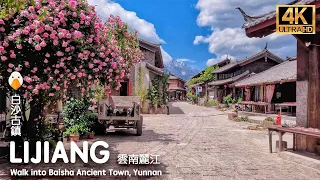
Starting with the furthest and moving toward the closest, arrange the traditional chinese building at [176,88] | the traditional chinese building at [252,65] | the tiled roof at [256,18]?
the traditional chinese building at [176,88]
the traditional chinese building at [252,65]
the tiled roof at [256,18]

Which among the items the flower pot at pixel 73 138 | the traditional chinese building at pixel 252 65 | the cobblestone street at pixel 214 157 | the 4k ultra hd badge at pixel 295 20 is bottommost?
the cobblestone street at pixel 214 157

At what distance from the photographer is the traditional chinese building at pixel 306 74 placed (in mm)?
7391

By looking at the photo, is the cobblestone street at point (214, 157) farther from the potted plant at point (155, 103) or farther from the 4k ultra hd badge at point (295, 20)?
the potted plant at point (155, 103)

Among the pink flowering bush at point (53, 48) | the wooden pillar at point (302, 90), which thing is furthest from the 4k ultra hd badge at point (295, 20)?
the pink flowering bush at point (53, 48)

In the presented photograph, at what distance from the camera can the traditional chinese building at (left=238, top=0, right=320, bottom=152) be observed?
7.39 metres

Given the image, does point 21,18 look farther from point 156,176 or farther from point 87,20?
point 156,176

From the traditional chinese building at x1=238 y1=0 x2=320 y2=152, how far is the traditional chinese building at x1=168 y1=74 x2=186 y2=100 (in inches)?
2633

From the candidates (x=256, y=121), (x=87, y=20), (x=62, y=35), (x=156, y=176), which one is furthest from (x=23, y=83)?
(x=256, y=121)

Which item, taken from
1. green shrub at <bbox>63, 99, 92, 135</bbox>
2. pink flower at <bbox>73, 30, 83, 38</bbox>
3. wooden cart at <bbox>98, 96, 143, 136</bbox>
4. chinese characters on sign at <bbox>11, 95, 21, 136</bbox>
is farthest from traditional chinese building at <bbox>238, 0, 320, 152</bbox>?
green shrub at <bbox>63, 99, 92, 135</bbox>

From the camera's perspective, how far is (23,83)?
227 inches

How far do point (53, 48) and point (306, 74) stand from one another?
6409mm

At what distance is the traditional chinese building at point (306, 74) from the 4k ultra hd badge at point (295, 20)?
1.02ft

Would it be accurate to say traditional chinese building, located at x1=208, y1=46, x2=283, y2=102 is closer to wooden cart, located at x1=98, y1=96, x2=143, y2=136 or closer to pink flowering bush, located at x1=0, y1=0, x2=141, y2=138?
wooden cart, located at x1=98, y1=96, x2=143, y2=136

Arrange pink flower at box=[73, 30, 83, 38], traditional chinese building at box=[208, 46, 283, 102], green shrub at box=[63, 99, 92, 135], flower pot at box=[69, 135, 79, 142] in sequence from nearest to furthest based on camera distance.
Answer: pink flower at box=[73, 30, 83, 38], flower pot at box=[69, 135, 79, 142], green shrub at box=[63, 99, 92, 135], traditional chinese building at box=[208, 46, 283, 102]
